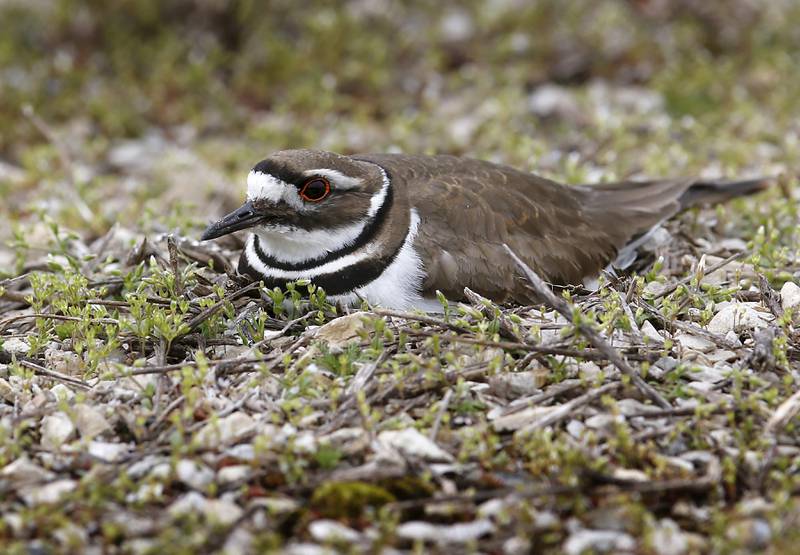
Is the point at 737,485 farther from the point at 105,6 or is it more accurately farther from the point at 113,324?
the point at 105,6

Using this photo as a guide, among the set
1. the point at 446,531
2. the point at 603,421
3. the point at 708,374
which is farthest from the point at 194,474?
the point at 708,374

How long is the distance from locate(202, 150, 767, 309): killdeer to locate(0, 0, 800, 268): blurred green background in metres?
1.49

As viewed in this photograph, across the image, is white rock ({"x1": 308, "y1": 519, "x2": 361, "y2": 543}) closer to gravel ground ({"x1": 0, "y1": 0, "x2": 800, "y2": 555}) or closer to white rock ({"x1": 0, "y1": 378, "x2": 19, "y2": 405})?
gravel ground ({"x1": 0, "y1": 0, "x2": 800, "y2": 555})

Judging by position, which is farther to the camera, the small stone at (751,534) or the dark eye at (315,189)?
the dark eye at (315,189)

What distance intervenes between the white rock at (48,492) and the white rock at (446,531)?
101cm

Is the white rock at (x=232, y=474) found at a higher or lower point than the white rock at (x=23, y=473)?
lower

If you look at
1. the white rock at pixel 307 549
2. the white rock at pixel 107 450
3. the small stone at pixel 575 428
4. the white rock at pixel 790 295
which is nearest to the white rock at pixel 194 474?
the white rock at pixel 107 450

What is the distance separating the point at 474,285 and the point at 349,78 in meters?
4.31

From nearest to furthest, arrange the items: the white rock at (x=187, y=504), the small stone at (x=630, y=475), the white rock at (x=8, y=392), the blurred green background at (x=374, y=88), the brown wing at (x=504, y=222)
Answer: the white rock at (x=187, y=504), the small stone at (x=630, y=475), the white rock at (x=8, y=392), the brown wing at (x=504, y=222), the blurred green background at (x=374, y=88)

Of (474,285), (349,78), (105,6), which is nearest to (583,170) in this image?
(474,285)

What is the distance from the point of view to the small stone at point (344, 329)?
3.84m

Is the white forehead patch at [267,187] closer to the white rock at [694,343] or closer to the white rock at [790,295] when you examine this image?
the white rock at [694,343]

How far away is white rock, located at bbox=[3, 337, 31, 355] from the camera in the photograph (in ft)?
13.4

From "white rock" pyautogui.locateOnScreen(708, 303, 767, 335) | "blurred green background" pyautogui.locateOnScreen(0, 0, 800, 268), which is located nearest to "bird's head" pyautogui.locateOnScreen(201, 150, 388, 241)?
"white rock" pyautogui.locateOnScreen(708, 303, 767, 335)
